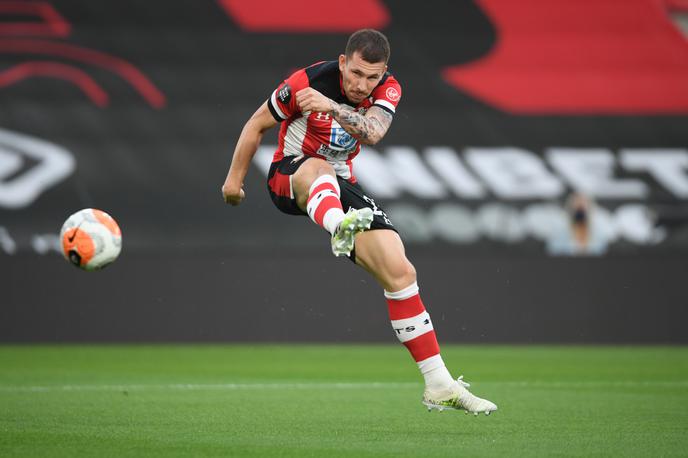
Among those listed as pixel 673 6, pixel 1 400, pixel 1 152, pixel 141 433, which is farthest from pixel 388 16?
pixel 141 433

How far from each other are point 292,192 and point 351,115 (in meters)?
0.68

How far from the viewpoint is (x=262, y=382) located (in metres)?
8.58

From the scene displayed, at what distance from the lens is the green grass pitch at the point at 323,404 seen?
5.10 m

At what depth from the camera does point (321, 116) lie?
6.14 metres

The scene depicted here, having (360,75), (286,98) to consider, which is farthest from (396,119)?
(360,75)

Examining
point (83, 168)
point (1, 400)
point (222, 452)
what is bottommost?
point (83, 168)

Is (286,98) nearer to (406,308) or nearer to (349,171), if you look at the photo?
(349,171)

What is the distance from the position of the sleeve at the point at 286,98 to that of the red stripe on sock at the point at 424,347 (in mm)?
1434

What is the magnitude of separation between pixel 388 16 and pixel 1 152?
5766mm

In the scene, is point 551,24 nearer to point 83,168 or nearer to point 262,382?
point 83,168

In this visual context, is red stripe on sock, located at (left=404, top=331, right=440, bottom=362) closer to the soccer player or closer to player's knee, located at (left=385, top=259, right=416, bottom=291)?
the soccer player

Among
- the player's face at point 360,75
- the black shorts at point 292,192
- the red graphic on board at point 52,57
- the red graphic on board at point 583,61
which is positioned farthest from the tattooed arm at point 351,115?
the red graphic on board at point 583,61

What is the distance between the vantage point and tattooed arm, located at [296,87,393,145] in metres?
5.48

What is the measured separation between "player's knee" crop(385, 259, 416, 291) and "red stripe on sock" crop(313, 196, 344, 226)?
442 mm
